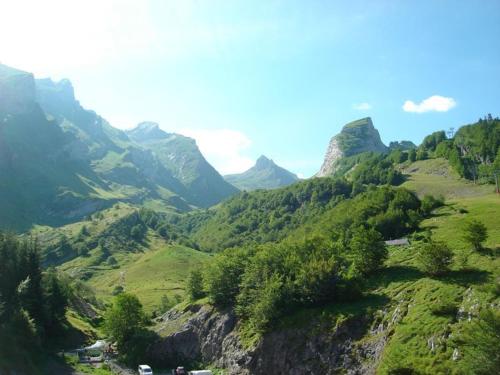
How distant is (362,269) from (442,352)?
29.2 metres

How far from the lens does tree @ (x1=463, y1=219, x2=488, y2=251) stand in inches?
2825

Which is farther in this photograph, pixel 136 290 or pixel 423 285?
pixel 136 290

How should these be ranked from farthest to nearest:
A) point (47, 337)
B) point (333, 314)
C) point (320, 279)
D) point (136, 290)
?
point (136, 290), point (47, 337), point (320, 279), point (333, 314)

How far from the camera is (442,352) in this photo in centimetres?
5166

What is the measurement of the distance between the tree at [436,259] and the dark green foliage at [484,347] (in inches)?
771

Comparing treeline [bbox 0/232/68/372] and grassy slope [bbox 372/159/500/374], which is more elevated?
treeline [bbox 0/232/68/372]

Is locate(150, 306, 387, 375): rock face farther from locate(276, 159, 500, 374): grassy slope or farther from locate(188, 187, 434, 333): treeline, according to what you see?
locate(188, 187, 434, 333): treeline

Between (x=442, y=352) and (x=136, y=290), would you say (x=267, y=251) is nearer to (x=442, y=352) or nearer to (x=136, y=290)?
(x=442, y=352)

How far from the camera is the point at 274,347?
2891 inches

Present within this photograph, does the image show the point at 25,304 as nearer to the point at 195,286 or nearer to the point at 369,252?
the point at 195,286

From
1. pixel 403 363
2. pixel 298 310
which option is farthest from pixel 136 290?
pixel 403 363

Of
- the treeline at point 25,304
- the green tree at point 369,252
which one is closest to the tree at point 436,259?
the green tree at point 369,252

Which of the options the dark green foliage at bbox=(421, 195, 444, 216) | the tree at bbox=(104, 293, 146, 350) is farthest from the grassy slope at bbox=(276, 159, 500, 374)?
the tree at bbox=(104, 293, 146, 350)

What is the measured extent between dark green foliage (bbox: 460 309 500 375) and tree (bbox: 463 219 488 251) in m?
26.1
